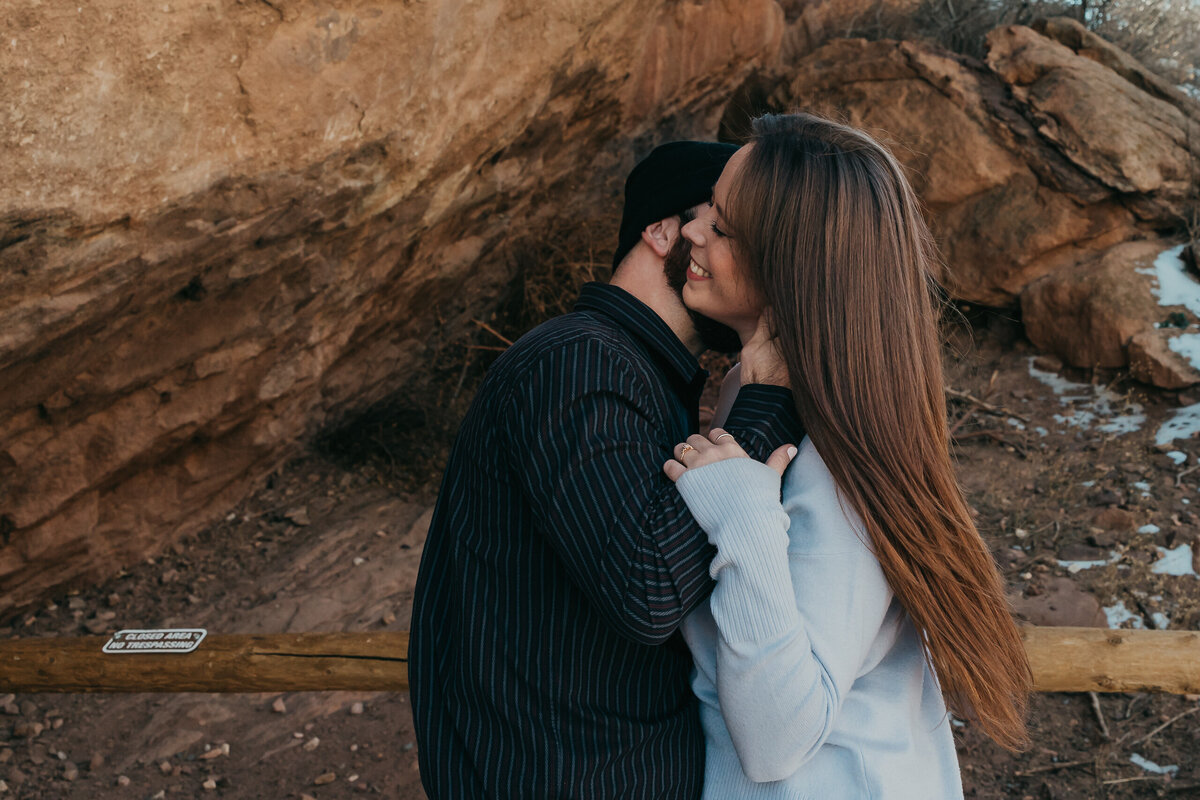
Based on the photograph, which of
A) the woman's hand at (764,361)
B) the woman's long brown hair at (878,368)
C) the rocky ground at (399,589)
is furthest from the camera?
the rocky ground at (399,589)

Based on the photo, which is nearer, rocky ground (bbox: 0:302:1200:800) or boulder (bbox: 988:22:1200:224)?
rocky ground (bbox: 0:302:1200:800)

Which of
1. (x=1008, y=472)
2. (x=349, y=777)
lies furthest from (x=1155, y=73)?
(x=349, y=777)

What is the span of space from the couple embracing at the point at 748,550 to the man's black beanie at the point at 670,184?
0.18 metres

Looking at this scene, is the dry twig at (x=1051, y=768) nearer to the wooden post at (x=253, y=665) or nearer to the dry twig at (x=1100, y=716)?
the dry twig at (x=1100, y=716)

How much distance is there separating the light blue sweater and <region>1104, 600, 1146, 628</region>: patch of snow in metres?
2.81

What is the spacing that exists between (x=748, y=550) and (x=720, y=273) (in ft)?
1.71

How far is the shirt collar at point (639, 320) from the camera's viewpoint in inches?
65.9

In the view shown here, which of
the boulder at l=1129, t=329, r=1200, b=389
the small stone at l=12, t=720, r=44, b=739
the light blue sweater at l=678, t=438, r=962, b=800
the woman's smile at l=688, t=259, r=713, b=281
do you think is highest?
the woman's smile at l=688, t=259, r=713, b=281

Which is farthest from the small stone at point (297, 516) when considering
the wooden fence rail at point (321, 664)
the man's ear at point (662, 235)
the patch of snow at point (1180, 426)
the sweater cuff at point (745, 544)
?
the patch of snow at point (1180, 426)

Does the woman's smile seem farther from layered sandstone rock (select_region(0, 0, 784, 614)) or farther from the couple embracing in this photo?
layered sandstone rock (select_region(0, 0, 784, 614))

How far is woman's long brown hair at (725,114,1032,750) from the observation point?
1407 millimetres

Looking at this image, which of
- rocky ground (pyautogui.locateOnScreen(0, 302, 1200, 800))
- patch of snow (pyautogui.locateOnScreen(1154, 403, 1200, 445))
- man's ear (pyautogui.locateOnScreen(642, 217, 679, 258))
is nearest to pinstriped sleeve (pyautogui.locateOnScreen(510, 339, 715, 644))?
man's ear (pyautogui.locateOnScreen(642, 217, 679, 258))

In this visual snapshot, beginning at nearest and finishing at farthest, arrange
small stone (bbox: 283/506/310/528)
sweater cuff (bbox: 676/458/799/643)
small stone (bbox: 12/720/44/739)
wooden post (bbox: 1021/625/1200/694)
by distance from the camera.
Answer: sweater cuff (bbox: 676/458/799/643) < wooden post (bbox: 1021/625/1200/694) < small stone (bbox: 12/720/44/739) < small stone (bbox: 283/506/310/528)

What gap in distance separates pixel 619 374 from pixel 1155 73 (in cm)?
733
